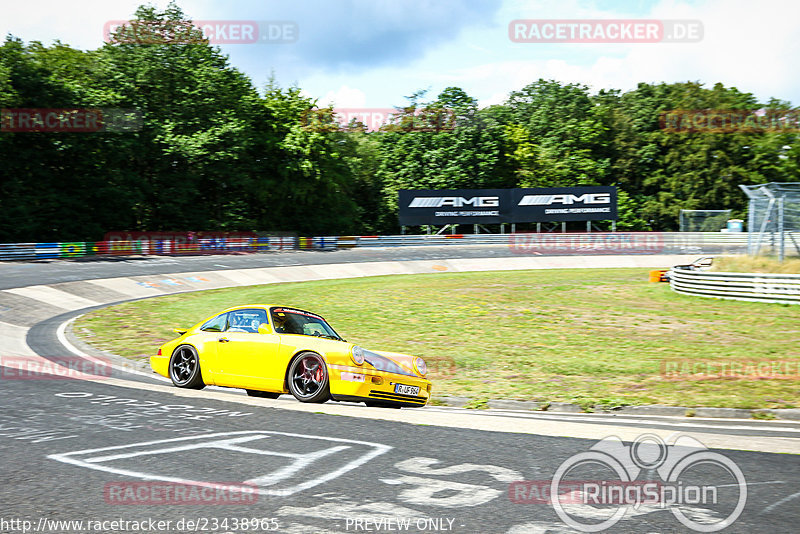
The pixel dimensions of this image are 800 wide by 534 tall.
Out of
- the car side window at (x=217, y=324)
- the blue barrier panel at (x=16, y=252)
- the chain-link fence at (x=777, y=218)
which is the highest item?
the chain-link fence at (x=777, y=218)

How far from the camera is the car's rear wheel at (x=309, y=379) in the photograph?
32.6ft

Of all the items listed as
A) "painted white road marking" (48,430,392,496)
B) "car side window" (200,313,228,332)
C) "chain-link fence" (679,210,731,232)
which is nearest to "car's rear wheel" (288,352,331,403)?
"car side window" (200,313,228,332)

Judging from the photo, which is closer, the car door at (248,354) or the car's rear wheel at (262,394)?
the car door at (248,354)

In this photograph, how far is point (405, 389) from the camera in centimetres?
1032

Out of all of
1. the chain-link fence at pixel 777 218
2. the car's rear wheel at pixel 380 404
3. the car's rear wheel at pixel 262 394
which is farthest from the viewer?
the chain-link fence at pixel 777 218

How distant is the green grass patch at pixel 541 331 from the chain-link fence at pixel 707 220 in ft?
85.1

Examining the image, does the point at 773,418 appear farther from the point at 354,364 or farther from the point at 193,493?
the point at 193,493

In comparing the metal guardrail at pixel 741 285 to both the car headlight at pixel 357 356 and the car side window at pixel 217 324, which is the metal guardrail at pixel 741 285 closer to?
the car headlight at pixel 357 356

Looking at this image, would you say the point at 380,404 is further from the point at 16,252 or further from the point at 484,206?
the point at 484,206

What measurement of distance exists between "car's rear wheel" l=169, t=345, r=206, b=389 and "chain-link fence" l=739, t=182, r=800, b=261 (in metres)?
19.2

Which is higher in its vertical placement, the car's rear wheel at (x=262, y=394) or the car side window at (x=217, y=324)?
the car side window at (x=217, y=324)

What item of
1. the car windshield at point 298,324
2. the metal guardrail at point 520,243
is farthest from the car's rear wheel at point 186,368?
the metal guardrail at point 520,243

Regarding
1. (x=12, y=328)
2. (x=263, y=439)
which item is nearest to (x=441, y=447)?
(x=263, y=439)

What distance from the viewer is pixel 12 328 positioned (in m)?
19.8
